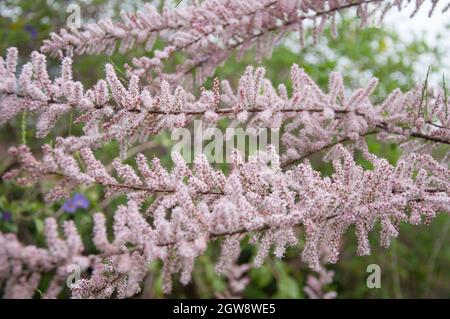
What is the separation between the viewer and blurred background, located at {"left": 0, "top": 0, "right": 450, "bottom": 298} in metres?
2.84

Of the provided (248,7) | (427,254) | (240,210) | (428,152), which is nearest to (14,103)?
(240,210)

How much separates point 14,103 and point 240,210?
1.96 ft

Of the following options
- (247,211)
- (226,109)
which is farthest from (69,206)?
(247,211)

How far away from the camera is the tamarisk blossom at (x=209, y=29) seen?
5.28ft

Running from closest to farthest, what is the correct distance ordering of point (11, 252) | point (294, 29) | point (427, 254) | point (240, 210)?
point (11, 252) < point (240, 210) < point (294, 29) < point (427, 254)

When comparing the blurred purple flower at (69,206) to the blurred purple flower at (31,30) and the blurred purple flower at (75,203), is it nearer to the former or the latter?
the blurred purple flower at (75,203)

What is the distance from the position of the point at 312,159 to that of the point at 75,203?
1723 millimetres

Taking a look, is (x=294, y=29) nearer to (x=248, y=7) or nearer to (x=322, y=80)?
(x=248, y=7)

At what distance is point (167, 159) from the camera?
3152 millimetres

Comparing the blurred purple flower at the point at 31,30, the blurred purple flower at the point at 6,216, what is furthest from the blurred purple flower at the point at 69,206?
the blurred purple flower at the point at 31,30

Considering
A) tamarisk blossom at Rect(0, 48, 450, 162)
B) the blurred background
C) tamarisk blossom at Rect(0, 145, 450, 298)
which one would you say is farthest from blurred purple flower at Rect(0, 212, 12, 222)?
tamarisk blossom at Rect(0, 145, 450, 298)

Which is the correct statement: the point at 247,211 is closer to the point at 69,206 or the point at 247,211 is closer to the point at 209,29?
the point at 209,29

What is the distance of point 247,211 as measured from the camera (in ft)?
3.41
